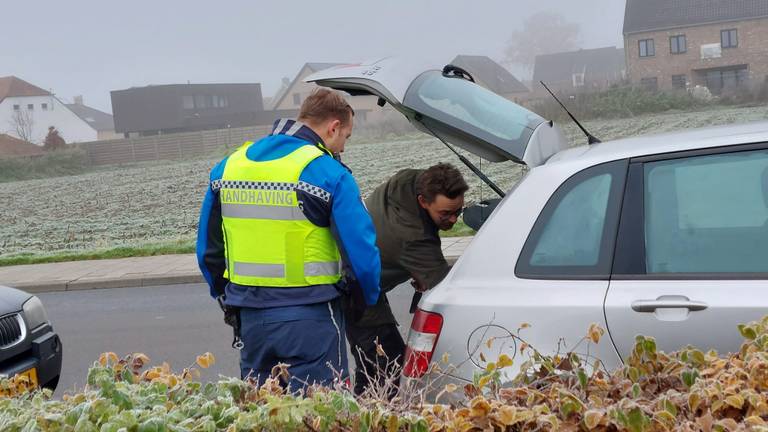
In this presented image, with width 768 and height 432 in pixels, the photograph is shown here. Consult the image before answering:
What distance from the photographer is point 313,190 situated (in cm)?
380

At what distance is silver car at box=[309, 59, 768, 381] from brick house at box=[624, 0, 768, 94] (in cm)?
6087

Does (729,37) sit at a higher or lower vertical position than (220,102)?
higher

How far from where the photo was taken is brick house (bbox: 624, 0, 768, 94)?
2463 inches

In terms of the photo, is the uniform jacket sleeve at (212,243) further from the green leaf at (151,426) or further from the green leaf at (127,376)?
the green leaf at (151,426)

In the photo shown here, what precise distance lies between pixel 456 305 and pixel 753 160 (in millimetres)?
1186

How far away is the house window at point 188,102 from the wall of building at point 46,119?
14.1 meters

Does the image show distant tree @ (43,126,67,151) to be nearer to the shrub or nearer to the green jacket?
the green jacket

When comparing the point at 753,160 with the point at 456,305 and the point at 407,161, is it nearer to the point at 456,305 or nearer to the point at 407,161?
the point at 456,305

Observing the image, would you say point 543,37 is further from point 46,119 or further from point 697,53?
point 697,53

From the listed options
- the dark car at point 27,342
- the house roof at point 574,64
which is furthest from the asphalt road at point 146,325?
the house roof at point 574,64

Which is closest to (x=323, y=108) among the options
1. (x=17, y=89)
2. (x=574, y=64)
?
(x=17, y=89)

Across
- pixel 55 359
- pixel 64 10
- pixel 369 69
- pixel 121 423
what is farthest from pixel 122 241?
pixel 64 10

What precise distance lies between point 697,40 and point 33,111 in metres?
59.1

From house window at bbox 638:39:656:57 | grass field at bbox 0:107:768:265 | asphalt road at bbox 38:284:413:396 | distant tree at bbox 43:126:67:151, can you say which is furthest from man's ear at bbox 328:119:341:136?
house window at bbox 638:39:656:57
